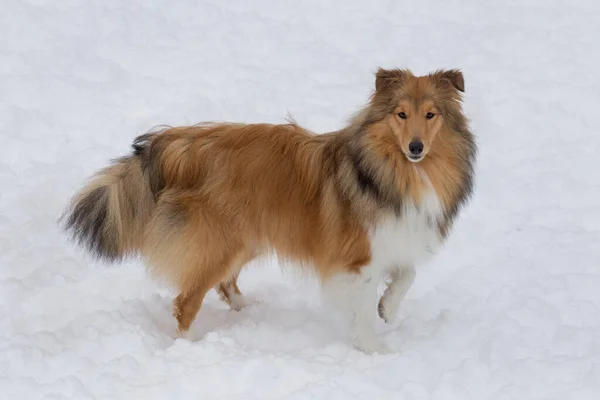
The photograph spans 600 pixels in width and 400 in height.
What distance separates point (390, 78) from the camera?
4.92 meters

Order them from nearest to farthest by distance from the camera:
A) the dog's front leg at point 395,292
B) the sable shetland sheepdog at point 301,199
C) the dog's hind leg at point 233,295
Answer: the sable shetland sheepdog at point 301,199 < the dog's front leg at point 395,292 < the dog's hind leg at point 233,295

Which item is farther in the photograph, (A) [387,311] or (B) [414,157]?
(A) [387,311]

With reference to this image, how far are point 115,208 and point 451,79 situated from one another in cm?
233

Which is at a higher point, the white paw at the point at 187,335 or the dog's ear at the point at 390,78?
the dog's ear at the point at 390,78

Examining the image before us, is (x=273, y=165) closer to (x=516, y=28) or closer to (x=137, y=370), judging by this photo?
(x=137, y=370)

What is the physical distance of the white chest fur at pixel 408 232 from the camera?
193 inches

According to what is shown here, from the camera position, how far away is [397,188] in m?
4.88

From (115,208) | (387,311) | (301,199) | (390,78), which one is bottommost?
(387,311)

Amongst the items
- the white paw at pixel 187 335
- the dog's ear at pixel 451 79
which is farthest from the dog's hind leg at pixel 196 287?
the dog's ear at pixel 451 79

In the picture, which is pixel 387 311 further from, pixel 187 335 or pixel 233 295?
pixel 187 335

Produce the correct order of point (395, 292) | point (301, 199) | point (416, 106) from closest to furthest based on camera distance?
point (416, 106), point (301, 199), point (395, 292)

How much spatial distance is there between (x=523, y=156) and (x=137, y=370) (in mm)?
4687

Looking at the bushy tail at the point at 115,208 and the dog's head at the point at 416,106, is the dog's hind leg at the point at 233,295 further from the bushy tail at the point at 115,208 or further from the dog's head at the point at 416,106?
the dog's head at the point at 416,106

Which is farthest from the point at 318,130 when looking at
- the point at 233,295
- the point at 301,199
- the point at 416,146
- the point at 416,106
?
the point at 416,146
